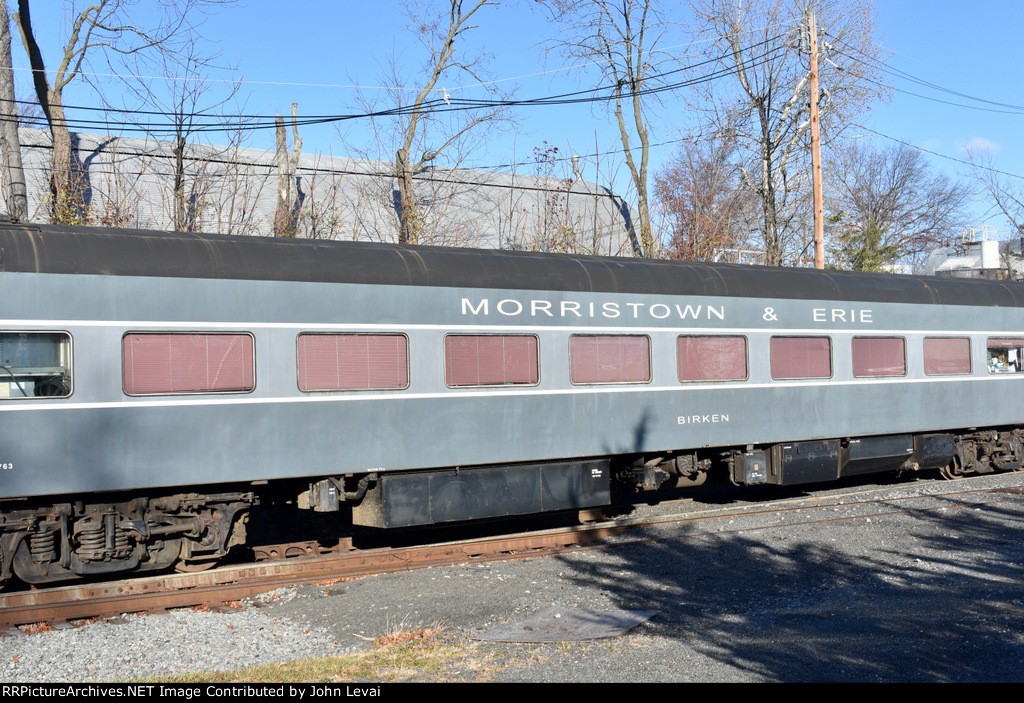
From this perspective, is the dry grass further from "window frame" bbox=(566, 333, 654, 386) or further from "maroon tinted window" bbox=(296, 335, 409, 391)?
"window frame" bbox=(566, 333, 654, 386)

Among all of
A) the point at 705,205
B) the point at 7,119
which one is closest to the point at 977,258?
the point at 705,205

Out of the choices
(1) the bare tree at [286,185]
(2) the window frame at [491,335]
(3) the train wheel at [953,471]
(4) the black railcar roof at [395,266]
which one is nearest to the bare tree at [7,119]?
(1) the bare tree at [286,185]

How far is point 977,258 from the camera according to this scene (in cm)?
6600

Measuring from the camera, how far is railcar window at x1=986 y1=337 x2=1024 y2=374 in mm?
15266

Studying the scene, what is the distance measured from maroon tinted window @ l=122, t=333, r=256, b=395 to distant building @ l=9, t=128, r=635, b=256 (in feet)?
35.3

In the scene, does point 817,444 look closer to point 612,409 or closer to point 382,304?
point 612,409

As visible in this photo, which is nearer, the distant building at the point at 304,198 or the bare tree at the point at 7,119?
the bare tree at the point at 7,119

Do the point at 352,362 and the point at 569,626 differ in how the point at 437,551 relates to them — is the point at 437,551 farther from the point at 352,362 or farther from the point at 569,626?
the point at 569,626

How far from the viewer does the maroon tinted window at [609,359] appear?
36.1 ft

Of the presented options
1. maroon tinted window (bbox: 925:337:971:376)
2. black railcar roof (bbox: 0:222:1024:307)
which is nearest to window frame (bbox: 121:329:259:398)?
black railcar roof (bbox: 0:222:1024:307)

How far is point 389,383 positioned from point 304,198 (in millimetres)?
16641

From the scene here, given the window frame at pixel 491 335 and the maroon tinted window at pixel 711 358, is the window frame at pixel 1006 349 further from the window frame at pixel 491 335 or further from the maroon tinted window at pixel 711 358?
the window frame at pixel 491 335

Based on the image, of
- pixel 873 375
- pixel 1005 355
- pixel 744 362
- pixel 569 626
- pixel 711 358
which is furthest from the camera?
pixel 1005 355

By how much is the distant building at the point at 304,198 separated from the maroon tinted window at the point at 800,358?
10.5 metres
